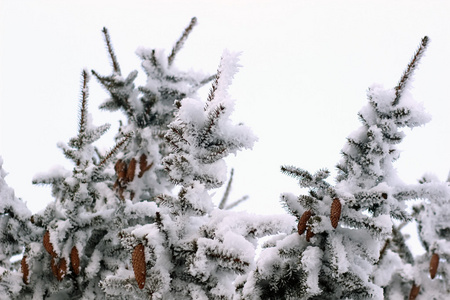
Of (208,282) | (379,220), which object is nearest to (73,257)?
(208,282)

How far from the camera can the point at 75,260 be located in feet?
10.2

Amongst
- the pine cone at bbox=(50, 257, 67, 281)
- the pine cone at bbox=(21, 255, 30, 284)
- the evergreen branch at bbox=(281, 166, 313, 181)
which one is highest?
the evergreen branch at bbox=(281, 166, 313, 181)

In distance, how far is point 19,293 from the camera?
3150 mm

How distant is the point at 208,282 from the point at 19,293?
172 centimetres

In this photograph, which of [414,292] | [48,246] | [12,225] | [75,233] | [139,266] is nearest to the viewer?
[139,266]

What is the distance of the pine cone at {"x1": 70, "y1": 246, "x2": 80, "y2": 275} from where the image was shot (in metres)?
3.11

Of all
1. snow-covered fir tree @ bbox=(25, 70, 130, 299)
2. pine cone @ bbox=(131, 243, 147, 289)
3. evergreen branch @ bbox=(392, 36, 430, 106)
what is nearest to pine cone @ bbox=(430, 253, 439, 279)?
evergreen branch @ bbox=(392, 36, 430, 106)

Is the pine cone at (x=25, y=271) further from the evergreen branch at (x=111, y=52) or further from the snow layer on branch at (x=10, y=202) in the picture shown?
the evergreen branch at (x=111, y=52)

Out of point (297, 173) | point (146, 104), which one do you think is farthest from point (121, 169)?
point (297, 173)

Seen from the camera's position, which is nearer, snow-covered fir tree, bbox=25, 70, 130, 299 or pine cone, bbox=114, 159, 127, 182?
snow-covered fir tree, bbox=25, 70, 130, 299

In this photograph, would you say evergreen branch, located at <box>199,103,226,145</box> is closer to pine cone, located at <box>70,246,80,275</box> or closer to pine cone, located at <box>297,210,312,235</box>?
pine cone, located at <box>297,210,312,235</box>

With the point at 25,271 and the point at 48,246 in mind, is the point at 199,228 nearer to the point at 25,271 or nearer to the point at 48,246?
the point at 48,246

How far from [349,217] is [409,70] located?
40.8 inches

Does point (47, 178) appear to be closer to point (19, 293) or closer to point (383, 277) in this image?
point (19, 293)
